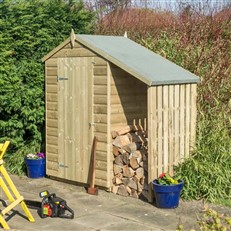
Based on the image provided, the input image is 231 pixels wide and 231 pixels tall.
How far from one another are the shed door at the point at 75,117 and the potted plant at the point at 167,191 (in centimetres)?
152

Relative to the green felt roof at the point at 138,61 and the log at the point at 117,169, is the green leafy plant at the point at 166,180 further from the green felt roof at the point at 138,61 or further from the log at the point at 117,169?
the green felt roof at the point at 138,61

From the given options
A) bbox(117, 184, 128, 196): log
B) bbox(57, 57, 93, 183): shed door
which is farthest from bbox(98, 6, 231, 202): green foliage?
bbox(57, 57, 93, 183): shed door

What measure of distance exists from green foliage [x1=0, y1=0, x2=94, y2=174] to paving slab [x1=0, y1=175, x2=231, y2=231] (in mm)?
1601

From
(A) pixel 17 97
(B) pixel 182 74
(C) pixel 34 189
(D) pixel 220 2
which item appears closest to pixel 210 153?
(B) pixel 182 74

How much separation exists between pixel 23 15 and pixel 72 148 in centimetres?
283

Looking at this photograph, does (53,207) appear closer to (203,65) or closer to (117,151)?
(117,151)

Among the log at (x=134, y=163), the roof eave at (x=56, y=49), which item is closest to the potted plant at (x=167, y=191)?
the log at (x=134, y=163)

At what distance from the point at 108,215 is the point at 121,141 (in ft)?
4.49

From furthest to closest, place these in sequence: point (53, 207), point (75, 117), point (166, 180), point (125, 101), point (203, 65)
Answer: point (203, 65), point (75, 117), point (125, 101), point (166, 180), point (53, 207)

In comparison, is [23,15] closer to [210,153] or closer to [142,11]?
[210,153]

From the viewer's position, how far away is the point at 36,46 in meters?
9.91

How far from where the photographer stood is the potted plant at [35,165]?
9328 mm

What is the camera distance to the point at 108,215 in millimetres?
7188

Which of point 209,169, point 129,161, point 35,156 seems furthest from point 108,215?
point 35,156
